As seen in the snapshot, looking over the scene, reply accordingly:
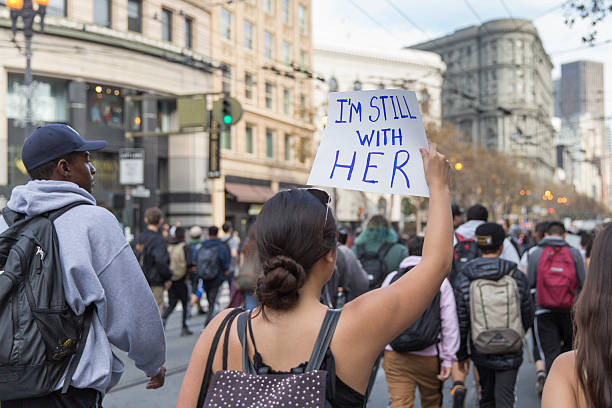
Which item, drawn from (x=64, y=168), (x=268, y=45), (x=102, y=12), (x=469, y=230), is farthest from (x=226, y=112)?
(x=268, y=45)

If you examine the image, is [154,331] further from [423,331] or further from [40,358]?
[423,331]

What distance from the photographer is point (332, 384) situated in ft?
6.26

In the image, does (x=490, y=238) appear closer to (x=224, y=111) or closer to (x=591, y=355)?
(x=591, y=355)

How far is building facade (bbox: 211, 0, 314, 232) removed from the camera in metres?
33.0

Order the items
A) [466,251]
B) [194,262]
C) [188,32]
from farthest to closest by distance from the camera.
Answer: [188,32], [194,262], [466,251]

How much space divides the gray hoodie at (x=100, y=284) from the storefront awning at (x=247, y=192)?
97.7ft

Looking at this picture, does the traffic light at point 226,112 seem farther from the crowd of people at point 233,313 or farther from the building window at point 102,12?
the crowd of people at point 233,313

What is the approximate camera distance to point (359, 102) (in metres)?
2.28

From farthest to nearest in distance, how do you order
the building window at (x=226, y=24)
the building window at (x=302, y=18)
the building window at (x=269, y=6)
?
the building window at (x=302, y=18), the building window at (x=269, y=6), the building window at (x=226, y=24)

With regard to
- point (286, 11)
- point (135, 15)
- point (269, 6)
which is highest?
point (286, 11)

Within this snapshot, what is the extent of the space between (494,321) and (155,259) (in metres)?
6.08

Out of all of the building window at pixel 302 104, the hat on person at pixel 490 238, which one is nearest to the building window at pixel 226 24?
the building window at pixel 302 104

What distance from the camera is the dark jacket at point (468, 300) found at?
16.4 ft

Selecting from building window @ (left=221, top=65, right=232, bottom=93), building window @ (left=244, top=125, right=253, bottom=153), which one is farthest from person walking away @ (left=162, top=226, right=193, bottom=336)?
building window @ (left=244, top=125, right=253, bottom=153)
